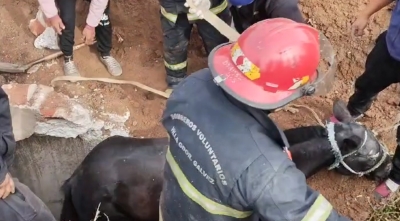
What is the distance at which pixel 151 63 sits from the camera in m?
5.00

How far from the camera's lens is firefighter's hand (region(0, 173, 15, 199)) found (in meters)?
3.28

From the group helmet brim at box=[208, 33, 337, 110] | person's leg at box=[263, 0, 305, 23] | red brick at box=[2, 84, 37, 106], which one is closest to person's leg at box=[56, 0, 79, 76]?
red brick at box=[2, 84, 37, 106]

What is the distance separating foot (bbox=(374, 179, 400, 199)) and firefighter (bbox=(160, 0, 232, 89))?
1473 millimetres

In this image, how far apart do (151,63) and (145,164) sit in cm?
140

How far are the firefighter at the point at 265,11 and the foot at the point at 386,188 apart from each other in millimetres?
1234

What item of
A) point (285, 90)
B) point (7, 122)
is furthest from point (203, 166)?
point (7, 122)

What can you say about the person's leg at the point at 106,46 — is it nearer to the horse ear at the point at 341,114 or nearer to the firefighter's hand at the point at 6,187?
the firefighter's hand at the point at 6,187

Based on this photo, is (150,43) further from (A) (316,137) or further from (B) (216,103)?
(B) (216,103)

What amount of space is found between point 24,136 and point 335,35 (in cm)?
252

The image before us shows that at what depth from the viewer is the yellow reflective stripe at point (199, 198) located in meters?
2.59

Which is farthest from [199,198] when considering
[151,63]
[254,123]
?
[151,63]

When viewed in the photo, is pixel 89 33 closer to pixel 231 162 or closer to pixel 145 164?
pixel 145 164

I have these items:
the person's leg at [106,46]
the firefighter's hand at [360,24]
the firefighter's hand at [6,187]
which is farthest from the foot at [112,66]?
the firefighter's hand at [360,24]

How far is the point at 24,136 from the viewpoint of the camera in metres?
4.21
